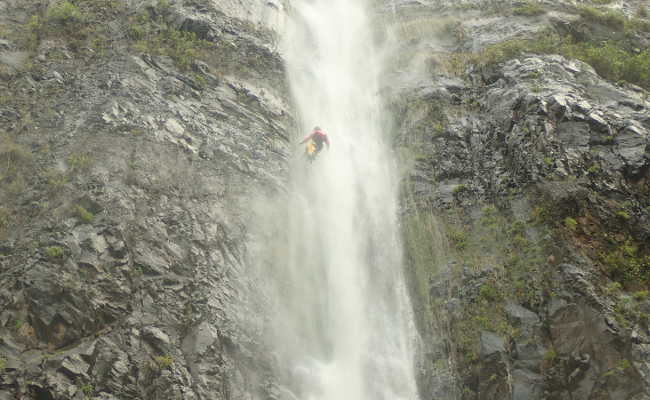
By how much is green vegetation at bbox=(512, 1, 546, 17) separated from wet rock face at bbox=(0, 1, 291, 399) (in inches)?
456

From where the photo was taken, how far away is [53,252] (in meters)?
8.76

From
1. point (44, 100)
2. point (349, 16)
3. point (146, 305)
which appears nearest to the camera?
point (146, 305)

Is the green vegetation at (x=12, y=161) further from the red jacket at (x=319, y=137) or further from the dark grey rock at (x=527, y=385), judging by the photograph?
the dark grey rock at (x=527, y=385)

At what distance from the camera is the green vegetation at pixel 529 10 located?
64.5ft

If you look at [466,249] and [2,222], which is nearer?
[2,222]

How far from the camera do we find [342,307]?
470 inches

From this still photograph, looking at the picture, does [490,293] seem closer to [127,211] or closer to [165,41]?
[127,211]

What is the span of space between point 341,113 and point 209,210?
822 centimetres

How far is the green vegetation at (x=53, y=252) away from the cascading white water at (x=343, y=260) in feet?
15.5

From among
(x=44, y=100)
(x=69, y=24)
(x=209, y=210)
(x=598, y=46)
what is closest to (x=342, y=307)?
(x=209, y=210)

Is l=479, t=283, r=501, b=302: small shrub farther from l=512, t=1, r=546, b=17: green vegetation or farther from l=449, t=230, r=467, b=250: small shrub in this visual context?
l=512, t=1, r=546, b=17: green vegetation

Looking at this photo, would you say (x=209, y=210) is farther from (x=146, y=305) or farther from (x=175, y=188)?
(x=146, y=305)

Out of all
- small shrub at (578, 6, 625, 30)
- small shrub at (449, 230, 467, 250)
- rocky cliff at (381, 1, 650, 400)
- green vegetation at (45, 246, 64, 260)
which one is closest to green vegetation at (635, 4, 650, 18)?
small shrub at (578, 6, 625, 30)

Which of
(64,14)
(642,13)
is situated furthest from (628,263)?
(64,14)
